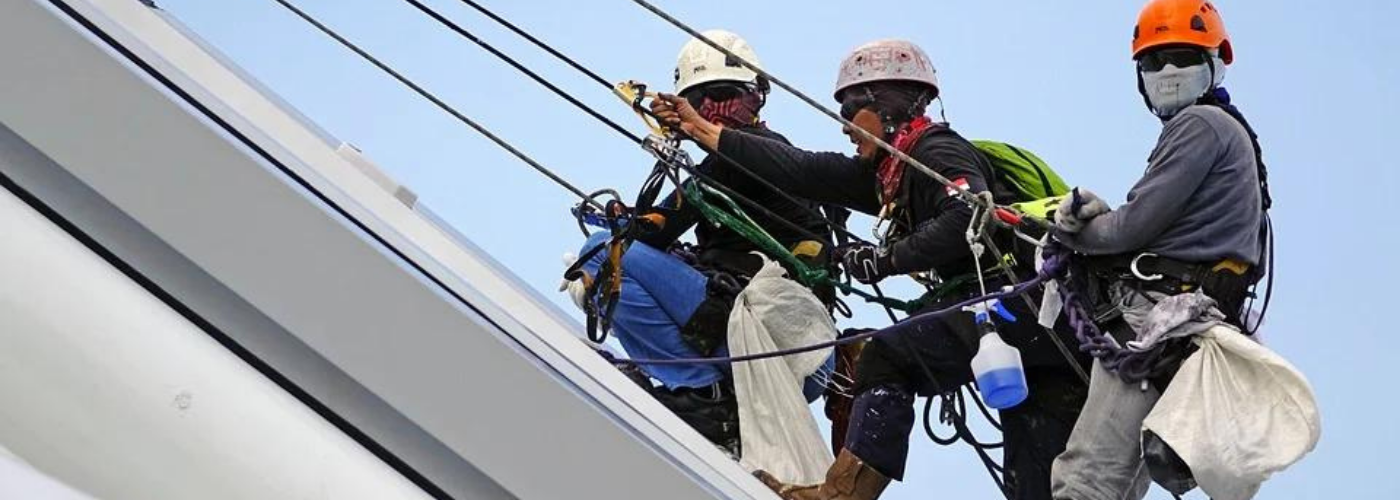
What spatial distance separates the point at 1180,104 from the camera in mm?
4770

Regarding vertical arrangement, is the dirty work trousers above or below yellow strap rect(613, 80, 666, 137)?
below

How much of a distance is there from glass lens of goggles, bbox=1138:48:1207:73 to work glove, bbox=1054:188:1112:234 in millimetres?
416

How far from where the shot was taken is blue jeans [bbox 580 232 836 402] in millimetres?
6277

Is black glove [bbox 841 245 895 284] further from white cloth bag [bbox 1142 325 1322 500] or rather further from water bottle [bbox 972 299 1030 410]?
white cloth bag [bbox 1142 325 1322 500]

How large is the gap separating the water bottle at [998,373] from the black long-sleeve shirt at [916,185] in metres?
0.54

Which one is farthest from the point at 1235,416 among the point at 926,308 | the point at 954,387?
the point at 926,308

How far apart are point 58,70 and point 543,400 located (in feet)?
1.72

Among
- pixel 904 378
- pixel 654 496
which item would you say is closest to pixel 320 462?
pixel 654 496

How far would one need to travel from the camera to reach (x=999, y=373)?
4.75m

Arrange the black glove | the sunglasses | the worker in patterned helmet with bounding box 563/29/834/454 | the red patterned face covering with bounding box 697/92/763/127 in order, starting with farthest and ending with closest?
the red patterned face covering with bounding box 697/92/763/127 < the worker in patterned helmet with bounding box 563/29/834/454 < the sunglasses < the black glove

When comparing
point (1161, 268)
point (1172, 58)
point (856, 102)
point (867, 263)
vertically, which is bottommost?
point (1161, 268)

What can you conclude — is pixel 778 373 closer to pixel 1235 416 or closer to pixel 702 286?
pixel 702 286

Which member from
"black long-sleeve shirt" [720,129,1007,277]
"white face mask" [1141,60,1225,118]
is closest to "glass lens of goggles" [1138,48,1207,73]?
"white face mask" [1141,60,1225,118]

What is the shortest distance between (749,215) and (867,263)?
2.57 ft
